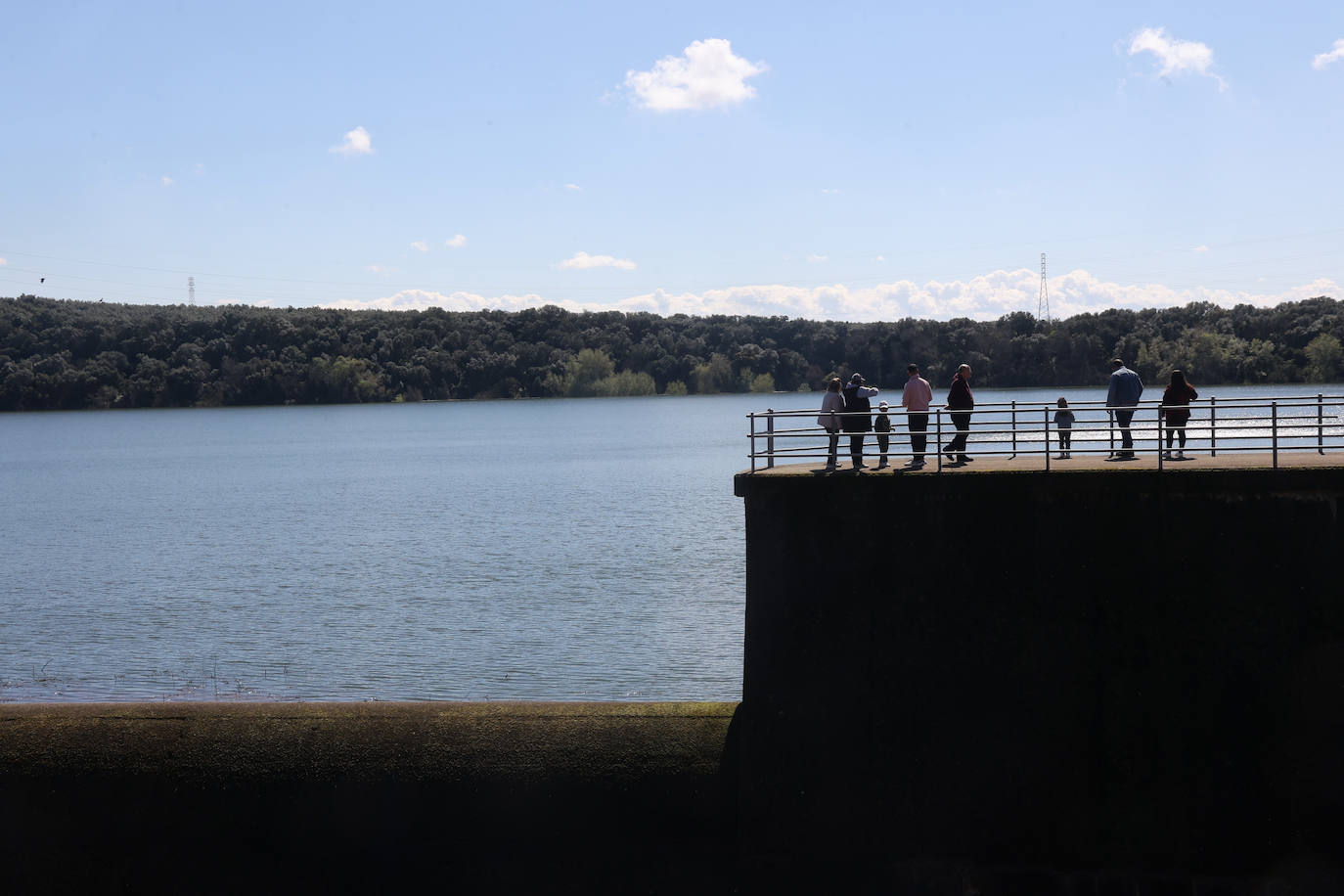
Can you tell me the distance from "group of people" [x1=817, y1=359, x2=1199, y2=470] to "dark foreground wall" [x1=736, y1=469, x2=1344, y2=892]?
1.02 meters

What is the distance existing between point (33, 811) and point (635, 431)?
360ft

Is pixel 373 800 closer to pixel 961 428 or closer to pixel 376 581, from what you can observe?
pixel 961 428

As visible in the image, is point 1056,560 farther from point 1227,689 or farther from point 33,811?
point 33,811

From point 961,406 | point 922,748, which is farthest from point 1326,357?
point 922,748

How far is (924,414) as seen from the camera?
42.5 feet

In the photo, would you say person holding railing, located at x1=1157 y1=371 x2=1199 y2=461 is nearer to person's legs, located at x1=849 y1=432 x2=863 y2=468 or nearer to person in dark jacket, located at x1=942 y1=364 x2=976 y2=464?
person in dark jacket, located at x1=942 y1=364 x2=976 y2=464

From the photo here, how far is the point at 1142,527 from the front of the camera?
11.8 meters

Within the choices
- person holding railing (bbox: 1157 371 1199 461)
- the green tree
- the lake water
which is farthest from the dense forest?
person holding railing (bbox: 1157 371 1199 461)

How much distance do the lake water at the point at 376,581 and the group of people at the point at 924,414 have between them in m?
10.0

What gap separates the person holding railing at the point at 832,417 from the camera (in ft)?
43.6

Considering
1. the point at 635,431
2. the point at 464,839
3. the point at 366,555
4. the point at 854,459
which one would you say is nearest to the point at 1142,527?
the point at 854,459

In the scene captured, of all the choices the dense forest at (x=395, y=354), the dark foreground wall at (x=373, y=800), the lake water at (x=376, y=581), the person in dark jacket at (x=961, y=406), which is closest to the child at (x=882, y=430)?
the person in dark jacket at (x=961, y=406)

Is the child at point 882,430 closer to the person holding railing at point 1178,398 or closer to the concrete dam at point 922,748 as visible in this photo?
the concrete dam at point 922,748

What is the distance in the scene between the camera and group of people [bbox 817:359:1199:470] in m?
13.2
